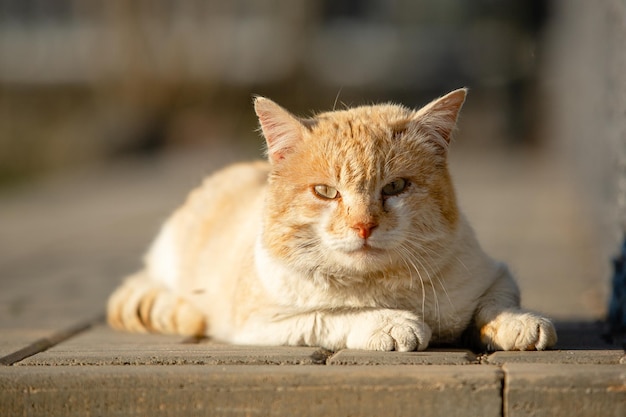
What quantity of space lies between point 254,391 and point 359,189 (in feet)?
2.44

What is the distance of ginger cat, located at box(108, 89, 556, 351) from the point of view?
300 cm

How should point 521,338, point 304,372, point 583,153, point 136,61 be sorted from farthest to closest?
point 136,61 → point 583,153 → point 521,338 → point 304,372

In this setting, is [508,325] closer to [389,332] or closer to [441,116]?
[389,332]

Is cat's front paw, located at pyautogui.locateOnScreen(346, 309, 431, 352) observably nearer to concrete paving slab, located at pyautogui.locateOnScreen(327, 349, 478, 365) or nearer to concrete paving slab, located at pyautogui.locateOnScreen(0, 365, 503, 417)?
concrete paving slab, located at pyautogui.locateOnScreen(327, 349, 478, 365)

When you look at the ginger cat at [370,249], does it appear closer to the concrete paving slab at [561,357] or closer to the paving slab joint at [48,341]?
the concrete paving slab at [561,357]

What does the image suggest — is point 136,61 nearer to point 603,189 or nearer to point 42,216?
point 42,216

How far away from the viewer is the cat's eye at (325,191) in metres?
3.06

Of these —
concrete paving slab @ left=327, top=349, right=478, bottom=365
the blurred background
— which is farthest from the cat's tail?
the blurred background

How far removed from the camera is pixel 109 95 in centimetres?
1900

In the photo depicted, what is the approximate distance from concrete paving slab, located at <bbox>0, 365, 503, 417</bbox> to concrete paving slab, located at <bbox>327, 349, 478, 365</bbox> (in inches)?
3.1

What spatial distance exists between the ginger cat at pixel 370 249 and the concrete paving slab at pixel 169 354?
0.48ft

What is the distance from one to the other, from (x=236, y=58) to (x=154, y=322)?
16166mm

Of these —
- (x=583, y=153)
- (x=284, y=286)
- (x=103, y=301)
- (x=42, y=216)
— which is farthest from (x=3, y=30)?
(x=284, y=286)

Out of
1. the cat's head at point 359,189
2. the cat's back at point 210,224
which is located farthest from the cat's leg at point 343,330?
the cat's back at point 210,224
